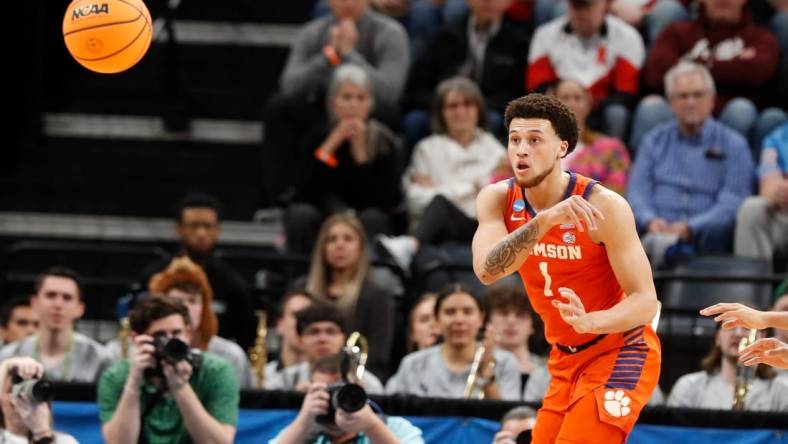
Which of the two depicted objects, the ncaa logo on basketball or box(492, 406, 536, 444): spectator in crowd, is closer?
box(492, 406, 536, 444): spectator in crowd

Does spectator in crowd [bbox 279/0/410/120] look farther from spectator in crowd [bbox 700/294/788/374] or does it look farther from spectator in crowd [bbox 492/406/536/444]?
spectator in crowd [bbox 700/294/788/374]

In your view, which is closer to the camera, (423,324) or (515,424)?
(515,424)

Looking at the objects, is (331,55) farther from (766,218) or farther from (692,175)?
(766,218)

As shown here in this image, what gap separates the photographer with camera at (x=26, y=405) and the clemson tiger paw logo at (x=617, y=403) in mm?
3185

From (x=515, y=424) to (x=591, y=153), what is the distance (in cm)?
417

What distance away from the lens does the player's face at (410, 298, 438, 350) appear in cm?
1074

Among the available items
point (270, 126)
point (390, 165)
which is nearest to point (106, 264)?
point (270, 126)

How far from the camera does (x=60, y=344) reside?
413 inches

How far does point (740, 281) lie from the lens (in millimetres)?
11070

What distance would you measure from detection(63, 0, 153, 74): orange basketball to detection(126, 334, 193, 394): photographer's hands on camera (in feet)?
5.17

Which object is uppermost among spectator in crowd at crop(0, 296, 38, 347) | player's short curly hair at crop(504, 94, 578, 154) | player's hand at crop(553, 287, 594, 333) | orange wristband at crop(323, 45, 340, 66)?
orange wristband at crop(323, 45, 340, 66)

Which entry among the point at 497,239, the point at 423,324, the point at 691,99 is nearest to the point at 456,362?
the point at 423,324

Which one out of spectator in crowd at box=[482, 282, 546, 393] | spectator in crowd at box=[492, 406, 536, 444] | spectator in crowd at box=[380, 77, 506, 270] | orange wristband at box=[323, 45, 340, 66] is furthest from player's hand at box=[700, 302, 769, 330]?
orange wristband at box=[323, 45, 340, 66]

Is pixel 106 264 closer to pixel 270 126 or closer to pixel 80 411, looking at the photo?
pixel 270 126
